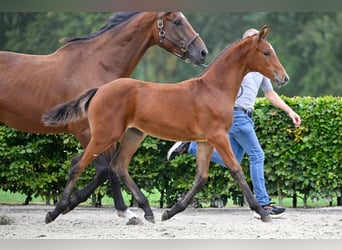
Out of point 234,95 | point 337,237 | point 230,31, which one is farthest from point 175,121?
point 230,31

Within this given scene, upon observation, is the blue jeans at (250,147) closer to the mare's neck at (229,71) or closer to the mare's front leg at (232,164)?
the mare's neck at (229,71)

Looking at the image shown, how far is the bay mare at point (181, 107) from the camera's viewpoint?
5223 mm

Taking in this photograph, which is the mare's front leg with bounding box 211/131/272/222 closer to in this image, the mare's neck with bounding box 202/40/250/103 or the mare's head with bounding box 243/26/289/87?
the mare's neck with bounding box 202/40/250/103

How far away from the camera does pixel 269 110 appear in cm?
689

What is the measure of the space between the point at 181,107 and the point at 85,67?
952mm

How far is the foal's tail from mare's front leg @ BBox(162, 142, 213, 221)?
0.88 meters

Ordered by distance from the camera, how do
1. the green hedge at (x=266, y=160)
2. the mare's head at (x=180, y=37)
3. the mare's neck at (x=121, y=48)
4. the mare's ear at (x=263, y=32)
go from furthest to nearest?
the green hedge at (x=266, y=160), the mare's neck at (x=121, y=48), the mare's head at (x=180, y=37), the mare's ear at (x=263, y=32)

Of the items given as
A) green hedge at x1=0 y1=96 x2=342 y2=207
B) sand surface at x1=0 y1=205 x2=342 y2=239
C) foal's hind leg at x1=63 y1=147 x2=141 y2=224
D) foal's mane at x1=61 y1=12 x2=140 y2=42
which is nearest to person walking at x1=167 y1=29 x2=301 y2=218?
sand surface at x1=0 y1=205 x2=342 y2=239

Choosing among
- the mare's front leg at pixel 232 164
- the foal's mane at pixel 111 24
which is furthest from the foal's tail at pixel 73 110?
the mare's front leg at pixel 232 164

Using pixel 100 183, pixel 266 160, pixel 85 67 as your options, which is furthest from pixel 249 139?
pixel 85 67

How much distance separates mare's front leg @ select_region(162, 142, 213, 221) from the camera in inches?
212

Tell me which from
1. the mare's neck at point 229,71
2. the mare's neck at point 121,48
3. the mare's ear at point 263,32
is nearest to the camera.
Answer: the mare's ear at point 263,32

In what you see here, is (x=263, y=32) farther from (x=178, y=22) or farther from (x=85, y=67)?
(x=85, y=67)

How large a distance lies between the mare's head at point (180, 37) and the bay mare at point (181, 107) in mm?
260
